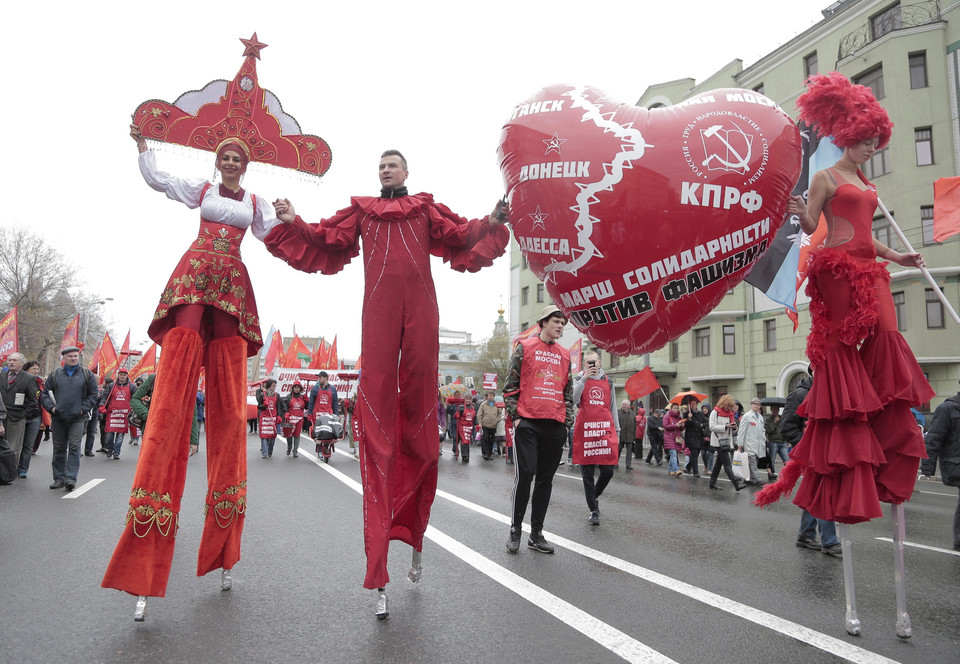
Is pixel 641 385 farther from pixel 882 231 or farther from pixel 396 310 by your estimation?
pixel 882 231

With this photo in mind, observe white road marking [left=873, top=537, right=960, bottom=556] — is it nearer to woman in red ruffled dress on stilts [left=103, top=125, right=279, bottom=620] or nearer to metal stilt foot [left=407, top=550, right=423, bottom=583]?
metal stilt foot [left=407, top=550, right=423, bottom=583]

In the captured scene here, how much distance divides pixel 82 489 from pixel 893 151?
83.3 ft

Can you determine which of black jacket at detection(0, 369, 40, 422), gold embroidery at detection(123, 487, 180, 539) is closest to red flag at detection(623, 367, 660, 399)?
gold embroidery at detection(123, 487, 180, 539)

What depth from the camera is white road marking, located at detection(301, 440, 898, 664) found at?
2656mm

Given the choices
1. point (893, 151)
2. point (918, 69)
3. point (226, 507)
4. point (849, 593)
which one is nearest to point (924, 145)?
point (893, 151)

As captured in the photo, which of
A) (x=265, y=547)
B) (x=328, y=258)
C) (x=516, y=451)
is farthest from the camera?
(x=516, y=451)

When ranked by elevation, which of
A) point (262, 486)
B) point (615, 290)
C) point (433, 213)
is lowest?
point (262, 486)

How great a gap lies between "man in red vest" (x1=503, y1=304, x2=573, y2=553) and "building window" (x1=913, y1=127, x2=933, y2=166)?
22429 millimetres

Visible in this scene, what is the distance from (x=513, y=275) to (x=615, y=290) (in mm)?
44132

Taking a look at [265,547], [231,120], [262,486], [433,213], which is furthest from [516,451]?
[262,486]

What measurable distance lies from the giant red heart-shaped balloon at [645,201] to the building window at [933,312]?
2139 centimetres

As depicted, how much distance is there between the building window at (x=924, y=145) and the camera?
69.6ft

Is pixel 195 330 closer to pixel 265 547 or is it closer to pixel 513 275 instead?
pixel 265 547

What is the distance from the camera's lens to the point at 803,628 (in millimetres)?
3041
